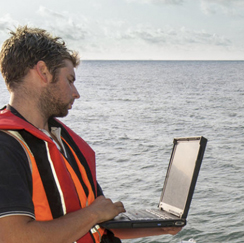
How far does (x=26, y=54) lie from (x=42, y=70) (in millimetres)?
108

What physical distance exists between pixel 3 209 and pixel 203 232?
755cm

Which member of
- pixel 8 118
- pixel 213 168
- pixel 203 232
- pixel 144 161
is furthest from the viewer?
pixel 144 161

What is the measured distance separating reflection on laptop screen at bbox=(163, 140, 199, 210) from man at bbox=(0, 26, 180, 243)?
0.69 feet

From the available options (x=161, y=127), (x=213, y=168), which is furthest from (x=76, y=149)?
(x=161, y=127)

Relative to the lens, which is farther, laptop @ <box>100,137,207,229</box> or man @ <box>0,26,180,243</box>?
laptop @ <box>100,137,207,229</box>

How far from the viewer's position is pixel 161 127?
821 inches

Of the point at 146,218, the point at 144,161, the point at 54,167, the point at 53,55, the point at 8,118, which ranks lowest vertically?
the point at 144,161

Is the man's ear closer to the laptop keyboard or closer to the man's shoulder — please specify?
the man's shoulder

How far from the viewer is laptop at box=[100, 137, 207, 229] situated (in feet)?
7.91

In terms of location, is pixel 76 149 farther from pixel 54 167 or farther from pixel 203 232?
pixel 203 232

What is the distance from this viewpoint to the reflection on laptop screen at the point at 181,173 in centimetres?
255

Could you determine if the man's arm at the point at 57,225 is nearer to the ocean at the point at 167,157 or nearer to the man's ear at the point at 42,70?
the man's ear at the point at 42,70

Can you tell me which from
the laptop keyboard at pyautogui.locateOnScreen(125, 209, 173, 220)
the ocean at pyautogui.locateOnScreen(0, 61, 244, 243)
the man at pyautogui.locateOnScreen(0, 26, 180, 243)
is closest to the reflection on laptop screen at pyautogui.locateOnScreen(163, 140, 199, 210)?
the laptop keyboard at pyautogui.locateOnScreen(125, 209, 173, 220)

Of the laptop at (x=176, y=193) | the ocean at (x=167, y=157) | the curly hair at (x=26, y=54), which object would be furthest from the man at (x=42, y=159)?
the ocean at (x=167, y=157)
